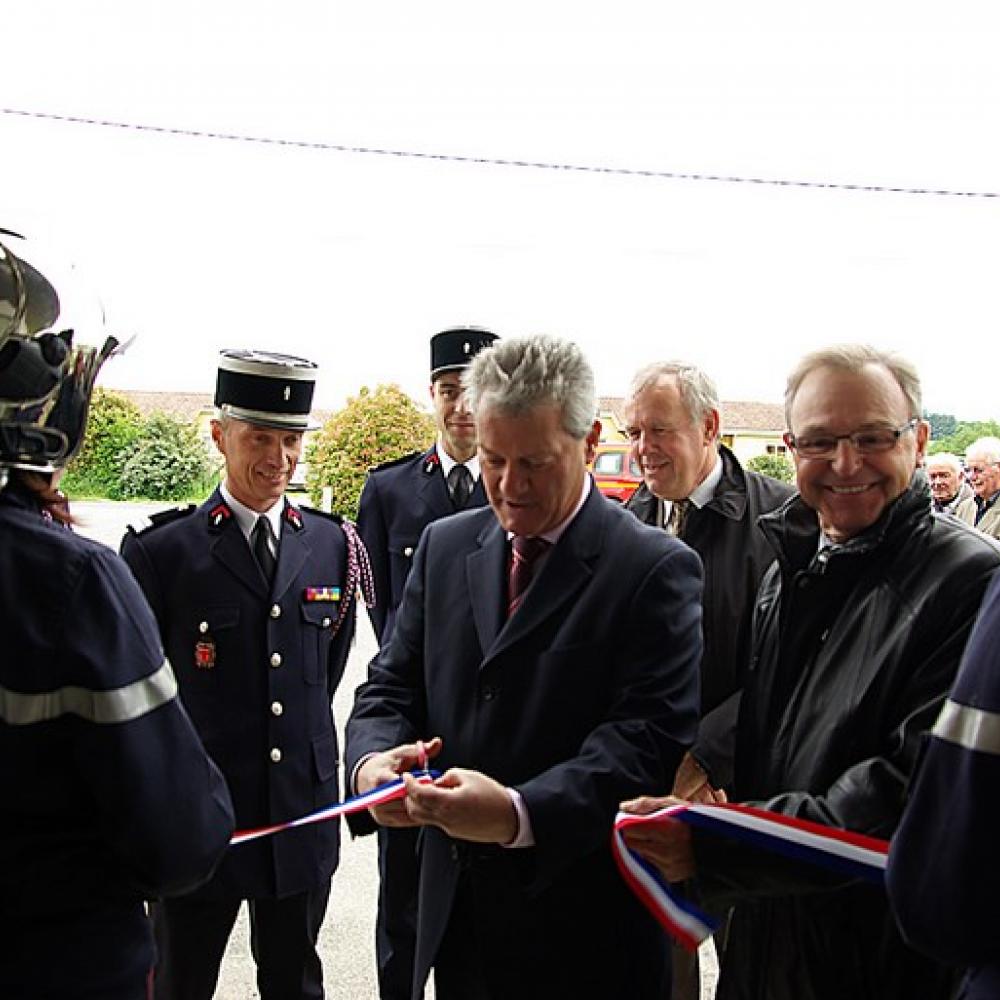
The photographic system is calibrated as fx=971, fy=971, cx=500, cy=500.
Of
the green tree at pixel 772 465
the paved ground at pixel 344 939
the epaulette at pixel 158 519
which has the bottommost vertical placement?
the paved ground at pixel 344 939

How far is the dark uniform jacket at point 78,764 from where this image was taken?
1.27 metres

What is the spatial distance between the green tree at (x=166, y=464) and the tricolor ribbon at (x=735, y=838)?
25.8 ft

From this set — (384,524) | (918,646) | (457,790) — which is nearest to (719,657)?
(918,646)

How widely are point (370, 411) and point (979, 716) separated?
1051 centimetres

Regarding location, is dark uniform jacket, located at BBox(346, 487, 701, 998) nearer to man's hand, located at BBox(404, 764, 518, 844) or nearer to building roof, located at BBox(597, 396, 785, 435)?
man's hand, located at BBox(404, 764, 518, 844)

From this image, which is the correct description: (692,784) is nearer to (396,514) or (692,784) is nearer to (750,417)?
(396,514)

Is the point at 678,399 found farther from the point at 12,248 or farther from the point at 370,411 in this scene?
the point at 370,411

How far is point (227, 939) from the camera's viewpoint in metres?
2.54

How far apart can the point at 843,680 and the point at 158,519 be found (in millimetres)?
1844

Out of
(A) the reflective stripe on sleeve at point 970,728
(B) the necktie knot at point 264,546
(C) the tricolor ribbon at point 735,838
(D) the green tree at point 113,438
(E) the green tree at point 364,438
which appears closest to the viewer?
(A) the reflective stripe on sleeve at point 970,728

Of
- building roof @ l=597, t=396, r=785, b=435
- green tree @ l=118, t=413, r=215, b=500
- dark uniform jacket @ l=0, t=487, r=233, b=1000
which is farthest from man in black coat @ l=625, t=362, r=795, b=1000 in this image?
building roof @ l=597, t=396, r=785, b=435

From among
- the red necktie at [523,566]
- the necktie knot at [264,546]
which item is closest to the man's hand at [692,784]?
the red necktie at [523,566]

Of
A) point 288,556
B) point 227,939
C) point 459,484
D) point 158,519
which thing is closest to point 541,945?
point 227,939

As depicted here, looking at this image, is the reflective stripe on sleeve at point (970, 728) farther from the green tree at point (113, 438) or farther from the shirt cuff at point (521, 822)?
the green tree at point (113, 438)
